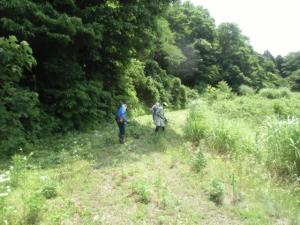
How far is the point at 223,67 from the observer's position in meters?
55.6

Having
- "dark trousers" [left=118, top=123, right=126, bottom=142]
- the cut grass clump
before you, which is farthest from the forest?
"dark trousers" [left=118, top=123, right=126, bottom=142]

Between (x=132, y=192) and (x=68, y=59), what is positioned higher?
(x=68, y=59)

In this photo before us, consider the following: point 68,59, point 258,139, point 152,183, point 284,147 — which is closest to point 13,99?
point 68,59

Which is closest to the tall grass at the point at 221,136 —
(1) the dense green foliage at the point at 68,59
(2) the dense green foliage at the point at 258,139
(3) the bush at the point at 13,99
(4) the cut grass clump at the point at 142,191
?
A: (2) the dense green foliage at the point at 258,139

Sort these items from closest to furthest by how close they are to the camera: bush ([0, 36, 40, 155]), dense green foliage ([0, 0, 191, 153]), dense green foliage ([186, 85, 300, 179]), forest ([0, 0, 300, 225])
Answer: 1. forest ([0, 0, 300, 225])
2. dense green foliage ([186, 85, 300, 179])
3. bush ([0, 36, 40, 155])
4. dense green foliage ([0, 0, 191, 153])

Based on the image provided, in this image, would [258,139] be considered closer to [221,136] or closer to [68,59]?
[221,136]

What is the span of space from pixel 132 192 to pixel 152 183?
714 millimetres

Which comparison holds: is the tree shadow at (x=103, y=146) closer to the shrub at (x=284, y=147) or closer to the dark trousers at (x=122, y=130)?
the dark trousers at (x=122, y=130)

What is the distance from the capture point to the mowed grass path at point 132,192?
6215 mm

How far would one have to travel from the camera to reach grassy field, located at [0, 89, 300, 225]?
628 cm

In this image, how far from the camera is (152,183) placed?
311 inches

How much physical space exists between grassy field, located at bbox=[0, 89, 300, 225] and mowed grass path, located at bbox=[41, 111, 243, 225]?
17 mm

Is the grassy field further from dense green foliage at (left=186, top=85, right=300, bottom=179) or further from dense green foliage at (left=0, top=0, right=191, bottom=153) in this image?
dense green foliage at (left=0, top=0, right=191, bottom=153)

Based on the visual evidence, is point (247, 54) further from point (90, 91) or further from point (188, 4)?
point (90, 91)
